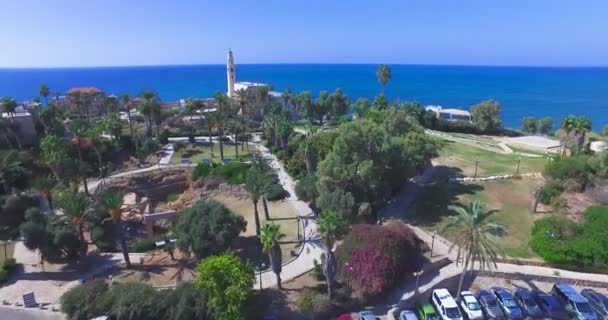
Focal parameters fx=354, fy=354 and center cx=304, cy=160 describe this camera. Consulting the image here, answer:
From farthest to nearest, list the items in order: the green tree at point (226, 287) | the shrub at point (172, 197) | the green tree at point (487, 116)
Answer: the green tree at point (487, 116) → the shrub at point (172, 197) → the green tree at point (226, 287)

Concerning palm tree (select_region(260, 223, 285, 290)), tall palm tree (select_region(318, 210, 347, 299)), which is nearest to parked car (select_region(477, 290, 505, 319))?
tall palm tree (select_region(318, 210, 347, 299))

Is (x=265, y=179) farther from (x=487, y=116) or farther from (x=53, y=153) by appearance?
(x=487, y=116)

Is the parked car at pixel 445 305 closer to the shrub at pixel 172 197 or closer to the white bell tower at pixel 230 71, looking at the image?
the shrub at pixel 172 197

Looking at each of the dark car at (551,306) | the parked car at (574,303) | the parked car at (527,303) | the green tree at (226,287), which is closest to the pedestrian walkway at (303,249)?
the green tree at (226,287)

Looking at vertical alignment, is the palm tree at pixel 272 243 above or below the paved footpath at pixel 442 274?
above

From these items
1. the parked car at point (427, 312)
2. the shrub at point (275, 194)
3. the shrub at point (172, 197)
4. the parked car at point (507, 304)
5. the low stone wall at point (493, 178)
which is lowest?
the shrub at point (172, 197)

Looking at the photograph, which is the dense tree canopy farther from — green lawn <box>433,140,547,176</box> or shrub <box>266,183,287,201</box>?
shrub <box>266,183,287,201</box>

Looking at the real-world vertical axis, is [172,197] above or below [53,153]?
below

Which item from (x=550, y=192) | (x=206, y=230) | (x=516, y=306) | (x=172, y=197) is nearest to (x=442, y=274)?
(x=516, y=306)
